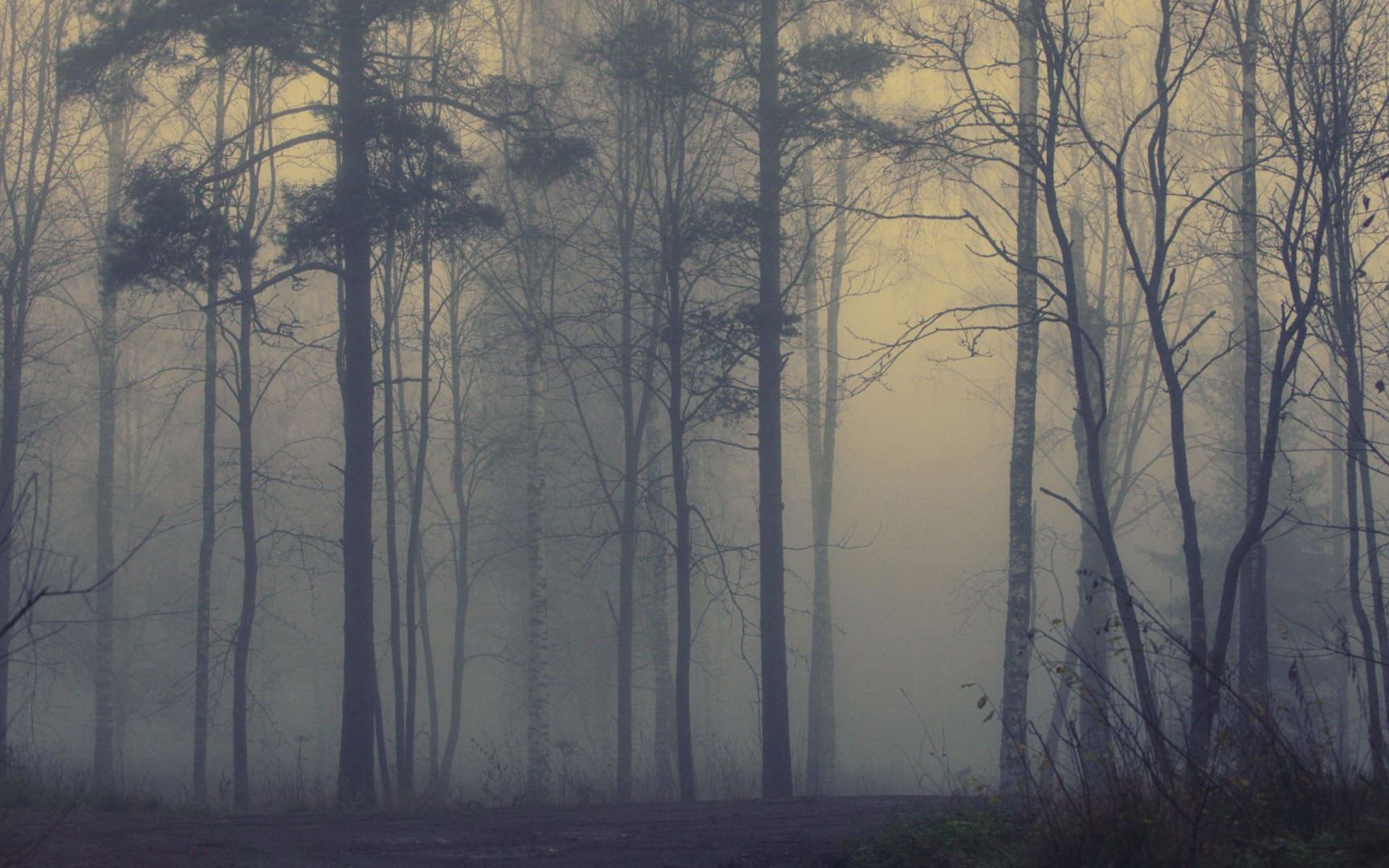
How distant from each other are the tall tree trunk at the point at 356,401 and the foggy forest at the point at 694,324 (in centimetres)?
5

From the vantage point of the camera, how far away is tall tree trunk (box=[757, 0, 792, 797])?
44.2ft

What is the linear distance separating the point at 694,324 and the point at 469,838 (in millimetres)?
7782

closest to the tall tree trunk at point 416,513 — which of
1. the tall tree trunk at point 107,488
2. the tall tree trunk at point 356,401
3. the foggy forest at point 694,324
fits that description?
the foggy forest at point 694,324

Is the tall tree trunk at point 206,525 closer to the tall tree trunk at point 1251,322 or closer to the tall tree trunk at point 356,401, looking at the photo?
the tall tree trunk at point 356,401

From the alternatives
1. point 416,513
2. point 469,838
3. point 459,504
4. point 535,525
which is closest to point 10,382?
point 416,513

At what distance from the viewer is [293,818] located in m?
8.95

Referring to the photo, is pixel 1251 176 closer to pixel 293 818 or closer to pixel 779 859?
pixel 779 859

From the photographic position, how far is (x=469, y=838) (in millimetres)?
7613

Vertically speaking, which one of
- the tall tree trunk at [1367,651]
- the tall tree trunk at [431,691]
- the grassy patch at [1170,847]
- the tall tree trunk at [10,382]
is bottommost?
the tall tree trunk at [431,691]

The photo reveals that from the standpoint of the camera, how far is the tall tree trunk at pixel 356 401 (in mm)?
12570

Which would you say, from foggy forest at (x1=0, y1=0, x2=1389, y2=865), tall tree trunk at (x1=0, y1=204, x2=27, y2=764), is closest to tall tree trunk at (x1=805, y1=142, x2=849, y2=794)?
foggy forest at (x1=0, y1=0, x2=1389, y2=865)

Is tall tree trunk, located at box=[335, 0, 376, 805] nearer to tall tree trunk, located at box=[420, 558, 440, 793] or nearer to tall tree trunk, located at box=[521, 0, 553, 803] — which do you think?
tall tree trunk, located at box=[521, 0, 553, 803]

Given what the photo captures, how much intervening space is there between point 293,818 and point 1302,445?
97.8 feet

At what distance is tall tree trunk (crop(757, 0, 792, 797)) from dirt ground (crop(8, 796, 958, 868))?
4.09 metres
